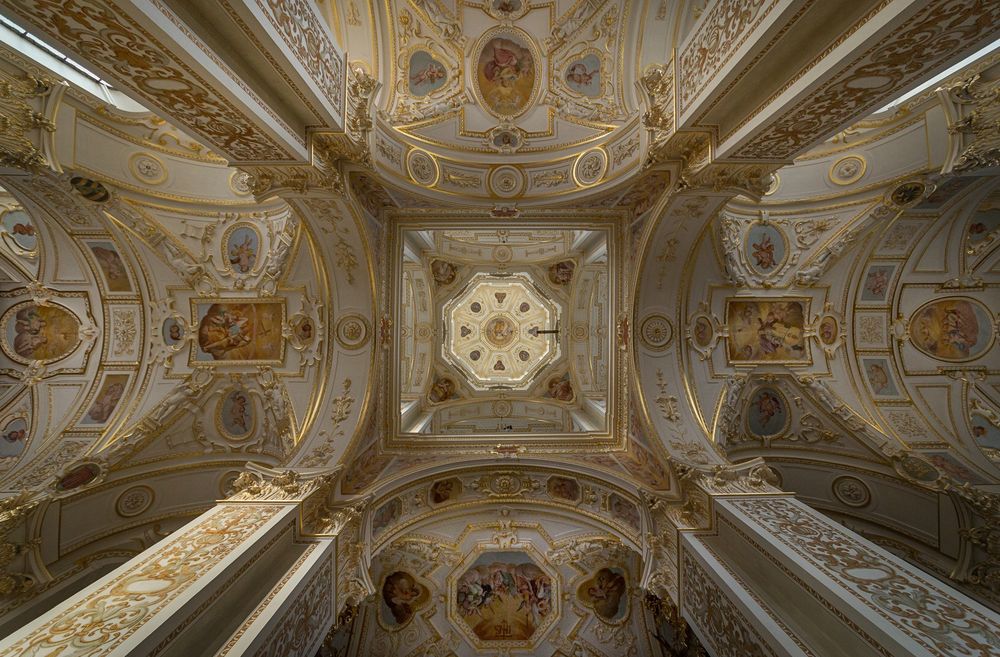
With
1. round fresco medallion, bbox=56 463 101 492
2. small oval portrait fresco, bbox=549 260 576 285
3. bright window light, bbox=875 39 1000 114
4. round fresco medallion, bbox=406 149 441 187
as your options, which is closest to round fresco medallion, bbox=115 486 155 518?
round fresco medallion, bbox=56 463 101 492

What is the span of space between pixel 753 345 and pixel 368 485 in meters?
10.9

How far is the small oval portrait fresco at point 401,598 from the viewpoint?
1124cm

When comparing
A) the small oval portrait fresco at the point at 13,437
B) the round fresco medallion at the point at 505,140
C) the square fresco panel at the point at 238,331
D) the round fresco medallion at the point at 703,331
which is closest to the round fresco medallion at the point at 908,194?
the round fresco medallion at the point at 703,331

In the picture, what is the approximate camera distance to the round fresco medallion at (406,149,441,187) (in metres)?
10.2

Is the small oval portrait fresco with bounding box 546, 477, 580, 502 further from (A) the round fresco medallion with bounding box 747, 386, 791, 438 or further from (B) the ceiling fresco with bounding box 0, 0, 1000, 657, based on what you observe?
(A) the round fresco medallion with bounding box 747, 386, 791, 438

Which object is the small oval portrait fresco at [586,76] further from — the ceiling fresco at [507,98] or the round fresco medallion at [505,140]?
the round fresco medallion at [505,140]

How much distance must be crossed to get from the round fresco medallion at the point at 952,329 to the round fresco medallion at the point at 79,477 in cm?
2101

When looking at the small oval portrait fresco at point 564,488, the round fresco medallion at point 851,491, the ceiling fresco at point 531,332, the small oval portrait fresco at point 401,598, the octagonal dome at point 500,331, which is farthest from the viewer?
the octagonal dome at point 500,331

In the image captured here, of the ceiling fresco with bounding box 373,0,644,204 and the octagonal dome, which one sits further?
the octagonal dome

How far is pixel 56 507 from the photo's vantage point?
9.23 meters

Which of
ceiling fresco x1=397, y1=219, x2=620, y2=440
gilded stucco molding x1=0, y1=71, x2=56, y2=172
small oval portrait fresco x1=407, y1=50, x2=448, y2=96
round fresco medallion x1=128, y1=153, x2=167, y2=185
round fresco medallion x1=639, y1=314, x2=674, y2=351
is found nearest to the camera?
gilded stucco molding x1=0, y1=71, x2=56, y2=172

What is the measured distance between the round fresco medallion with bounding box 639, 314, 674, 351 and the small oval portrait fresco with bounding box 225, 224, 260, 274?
1077 centimetres

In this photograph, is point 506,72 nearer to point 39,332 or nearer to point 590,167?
point 590,167

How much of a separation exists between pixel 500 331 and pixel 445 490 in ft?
32.6
